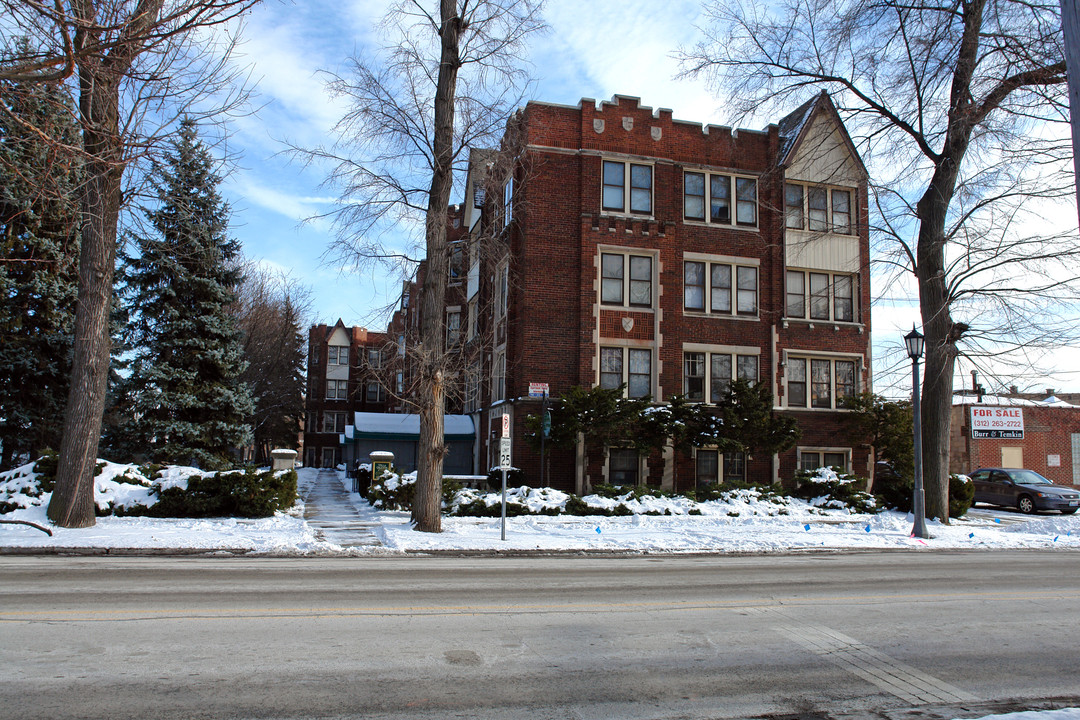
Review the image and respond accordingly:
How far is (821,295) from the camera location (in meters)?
26.8

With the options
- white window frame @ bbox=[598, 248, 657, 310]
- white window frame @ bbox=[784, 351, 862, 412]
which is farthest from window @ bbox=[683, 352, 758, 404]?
white window frame @ bbox=[598, 248, 657, 310]

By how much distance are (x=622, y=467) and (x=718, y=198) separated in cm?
1004

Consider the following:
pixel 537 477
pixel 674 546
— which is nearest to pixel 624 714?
pixel 674 546

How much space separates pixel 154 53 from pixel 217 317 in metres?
15.8

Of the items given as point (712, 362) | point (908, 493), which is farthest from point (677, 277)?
point (908, 493)

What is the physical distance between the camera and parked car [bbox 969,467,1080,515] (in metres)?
23.7

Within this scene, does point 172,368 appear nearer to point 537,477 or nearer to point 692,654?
point 537,477

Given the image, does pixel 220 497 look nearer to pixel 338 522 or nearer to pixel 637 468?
pixel 338 522

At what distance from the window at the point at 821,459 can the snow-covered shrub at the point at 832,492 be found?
3.58m

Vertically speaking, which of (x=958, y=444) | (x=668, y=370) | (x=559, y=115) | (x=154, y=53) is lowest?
(x=958, y=444)

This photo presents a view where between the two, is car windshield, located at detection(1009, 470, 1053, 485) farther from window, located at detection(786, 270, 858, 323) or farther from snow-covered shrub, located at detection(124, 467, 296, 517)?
snow-covered shrub, located at detection(124, 467, 296, 517)

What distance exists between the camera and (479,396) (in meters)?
29.6

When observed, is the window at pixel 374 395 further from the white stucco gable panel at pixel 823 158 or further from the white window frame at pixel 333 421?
the white stucco gable panel at pixel 823 158

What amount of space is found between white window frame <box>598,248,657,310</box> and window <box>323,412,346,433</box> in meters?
42.8
